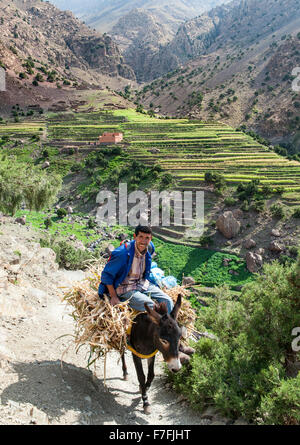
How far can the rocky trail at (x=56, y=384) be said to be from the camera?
535cm

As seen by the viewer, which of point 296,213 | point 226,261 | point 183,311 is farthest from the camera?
point 296,213

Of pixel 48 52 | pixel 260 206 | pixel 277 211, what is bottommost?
pixel 277 211

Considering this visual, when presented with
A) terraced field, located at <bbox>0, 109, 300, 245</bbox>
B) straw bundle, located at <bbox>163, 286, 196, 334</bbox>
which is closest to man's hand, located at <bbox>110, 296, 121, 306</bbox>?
straw bundle, located at <bbox>163, 286, 196, 334</bbox>

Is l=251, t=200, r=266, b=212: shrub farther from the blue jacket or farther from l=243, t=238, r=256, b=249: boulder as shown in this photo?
the blue jacket

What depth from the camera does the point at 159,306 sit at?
5355mm

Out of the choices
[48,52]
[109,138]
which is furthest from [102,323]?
[48,52]

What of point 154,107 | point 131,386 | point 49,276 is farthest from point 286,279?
point 154,107

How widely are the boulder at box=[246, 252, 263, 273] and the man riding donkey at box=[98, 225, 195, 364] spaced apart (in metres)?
25.4

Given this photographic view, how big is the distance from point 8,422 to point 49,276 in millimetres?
9645

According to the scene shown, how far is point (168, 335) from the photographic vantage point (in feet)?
16.4

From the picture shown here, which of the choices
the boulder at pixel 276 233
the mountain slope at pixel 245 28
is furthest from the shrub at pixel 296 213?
the mountain slope at pixel 245 28

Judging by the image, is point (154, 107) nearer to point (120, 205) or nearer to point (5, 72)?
point (5, 72)

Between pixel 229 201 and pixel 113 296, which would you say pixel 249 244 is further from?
pixel 113 296

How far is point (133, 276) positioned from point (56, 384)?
2.59m
